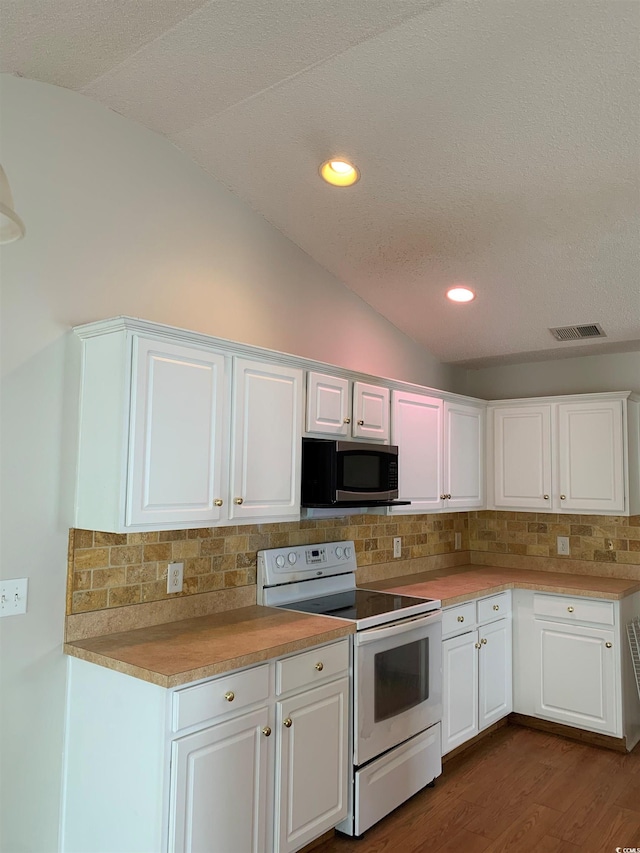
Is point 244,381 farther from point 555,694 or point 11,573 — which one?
point 555,694

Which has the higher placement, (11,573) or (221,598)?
(11,573)

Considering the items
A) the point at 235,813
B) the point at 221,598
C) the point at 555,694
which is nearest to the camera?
the point at 235,813

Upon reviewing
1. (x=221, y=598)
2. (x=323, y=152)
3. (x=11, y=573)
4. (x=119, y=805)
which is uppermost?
(x=323, y=152)

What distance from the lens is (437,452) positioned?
392cm

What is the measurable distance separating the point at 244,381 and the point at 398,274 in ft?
4.35

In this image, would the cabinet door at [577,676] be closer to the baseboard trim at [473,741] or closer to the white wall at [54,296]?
the baseboard trim at [473,741]

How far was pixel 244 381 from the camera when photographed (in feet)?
8.69

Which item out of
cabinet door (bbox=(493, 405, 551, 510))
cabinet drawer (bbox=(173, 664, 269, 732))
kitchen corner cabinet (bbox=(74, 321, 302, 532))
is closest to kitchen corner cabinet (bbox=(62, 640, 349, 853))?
cabinet drawer (bbox=(173, 664, 269, 732))

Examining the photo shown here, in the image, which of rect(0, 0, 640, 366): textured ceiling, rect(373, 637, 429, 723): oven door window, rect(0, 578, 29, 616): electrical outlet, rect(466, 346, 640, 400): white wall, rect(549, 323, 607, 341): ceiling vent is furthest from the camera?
rect(466, 346, 640, 400): white wall

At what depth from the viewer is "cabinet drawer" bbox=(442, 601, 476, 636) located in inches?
134

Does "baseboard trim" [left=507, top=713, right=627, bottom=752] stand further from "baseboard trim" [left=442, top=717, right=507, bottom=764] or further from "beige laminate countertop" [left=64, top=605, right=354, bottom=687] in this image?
"beige laminate countertop" [left=64, top=605, right=354, bottom=687]

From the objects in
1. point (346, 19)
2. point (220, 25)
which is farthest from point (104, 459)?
point (346, 19)

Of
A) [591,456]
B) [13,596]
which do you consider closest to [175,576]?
[13,596]

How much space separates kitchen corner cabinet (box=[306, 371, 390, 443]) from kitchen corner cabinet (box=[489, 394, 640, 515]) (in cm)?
132
